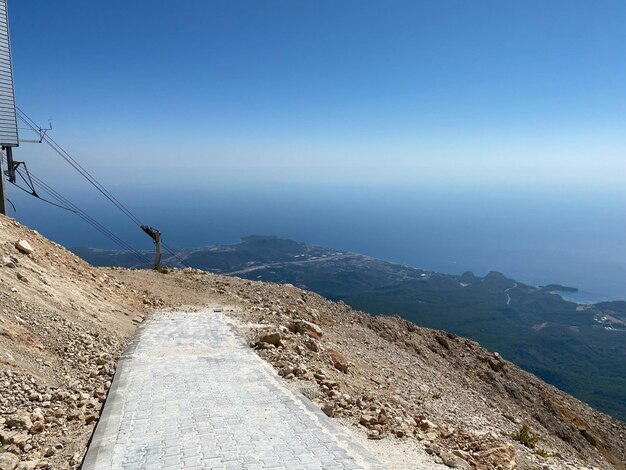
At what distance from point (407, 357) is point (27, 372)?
489 inches

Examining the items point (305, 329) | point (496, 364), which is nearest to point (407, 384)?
point (305, 329)

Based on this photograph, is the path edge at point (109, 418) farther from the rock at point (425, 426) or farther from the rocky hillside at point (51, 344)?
the rock at point (425, 426)

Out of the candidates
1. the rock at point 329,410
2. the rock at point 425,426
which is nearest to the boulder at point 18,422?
the rock at point 329,410

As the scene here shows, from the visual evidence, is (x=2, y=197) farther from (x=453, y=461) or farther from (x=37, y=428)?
(x=453, y=461)

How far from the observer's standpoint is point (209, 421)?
23.2ft

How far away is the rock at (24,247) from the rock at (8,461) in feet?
29.0

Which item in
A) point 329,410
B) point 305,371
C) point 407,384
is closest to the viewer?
point 329,410

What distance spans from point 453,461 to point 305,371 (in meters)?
3.92

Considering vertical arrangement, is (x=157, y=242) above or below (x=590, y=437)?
above

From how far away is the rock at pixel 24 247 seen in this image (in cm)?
1284

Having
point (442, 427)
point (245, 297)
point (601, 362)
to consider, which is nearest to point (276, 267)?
point (601, 362)

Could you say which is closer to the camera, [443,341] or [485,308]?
[443,341]

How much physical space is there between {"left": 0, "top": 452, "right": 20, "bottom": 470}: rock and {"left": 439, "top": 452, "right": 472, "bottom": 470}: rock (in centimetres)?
591

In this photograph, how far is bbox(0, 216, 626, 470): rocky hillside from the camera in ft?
23.1
